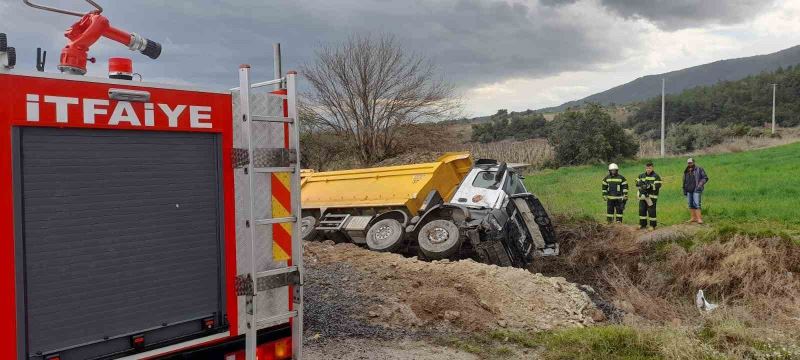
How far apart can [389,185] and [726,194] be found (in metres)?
10.4

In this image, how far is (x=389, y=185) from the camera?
11.7m

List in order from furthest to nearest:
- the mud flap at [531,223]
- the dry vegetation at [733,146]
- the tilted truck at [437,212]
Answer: the dry vegetation at [733,146]
the mud flap at [531,223]
the tilted truck at [437,212]

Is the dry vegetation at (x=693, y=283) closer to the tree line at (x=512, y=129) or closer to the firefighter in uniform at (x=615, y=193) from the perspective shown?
the firefighter in uniform at (x=615, y=193)

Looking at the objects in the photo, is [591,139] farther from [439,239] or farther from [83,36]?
[83,36]

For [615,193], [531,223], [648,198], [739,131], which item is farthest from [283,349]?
[739,131]

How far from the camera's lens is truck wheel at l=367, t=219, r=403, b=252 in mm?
10664

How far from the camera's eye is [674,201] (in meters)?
16.6

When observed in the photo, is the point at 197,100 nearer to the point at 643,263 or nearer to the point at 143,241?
the point at 143,241

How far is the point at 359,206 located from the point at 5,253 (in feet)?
29.8

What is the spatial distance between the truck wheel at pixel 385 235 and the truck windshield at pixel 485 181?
5.54 feet

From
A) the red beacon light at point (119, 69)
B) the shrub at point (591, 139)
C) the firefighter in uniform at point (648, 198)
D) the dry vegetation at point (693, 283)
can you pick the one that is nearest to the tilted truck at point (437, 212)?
the dry vegetation at point (693, 283)

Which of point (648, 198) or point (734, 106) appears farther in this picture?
point (734, 106)

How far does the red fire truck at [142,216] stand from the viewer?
2748 mm

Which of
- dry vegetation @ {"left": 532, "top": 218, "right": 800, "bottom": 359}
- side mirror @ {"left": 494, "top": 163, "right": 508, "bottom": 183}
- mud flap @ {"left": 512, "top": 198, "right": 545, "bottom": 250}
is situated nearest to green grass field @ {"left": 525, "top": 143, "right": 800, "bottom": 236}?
dry vegetation @ {"left": 532, "top": 218, "right": 800, "bottom": 359}
